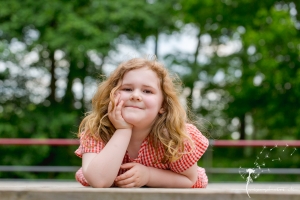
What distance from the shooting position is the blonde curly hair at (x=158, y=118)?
156 centimetres

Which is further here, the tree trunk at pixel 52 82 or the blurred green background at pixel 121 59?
the tree trunk at pixel 52 82

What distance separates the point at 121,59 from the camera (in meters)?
14.3

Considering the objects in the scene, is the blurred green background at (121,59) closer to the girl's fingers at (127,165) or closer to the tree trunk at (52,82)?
the tree trunk at (52,82)

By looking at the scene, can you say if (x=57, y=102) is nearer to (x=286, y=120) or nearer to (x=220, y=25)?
(x=220, y=25)

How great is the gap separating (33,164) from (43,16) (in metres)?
4.29

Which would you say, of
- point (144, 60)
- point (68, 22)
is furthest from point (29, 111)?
point (144, 60)

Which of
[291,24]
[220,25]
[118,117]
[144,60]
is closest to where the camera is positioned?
[118,117]

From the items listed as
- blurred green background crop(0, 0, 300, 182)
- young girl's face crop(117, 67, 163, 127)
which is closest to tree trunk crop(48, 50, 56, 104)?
blurred green background crop(0, 0, 300, 182)

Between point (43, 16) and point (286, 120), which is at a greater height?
point (43, 16)

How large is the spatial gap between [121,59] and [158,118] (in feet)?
41.7

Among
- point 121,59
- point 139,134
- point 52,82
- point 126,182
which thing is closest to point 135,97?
point 139,134

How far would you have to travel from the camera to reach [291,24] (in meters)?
11.5

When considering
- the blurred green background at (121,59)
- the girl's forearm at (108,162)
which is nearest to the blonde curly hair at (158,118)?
the girl's forearm at (108,162)

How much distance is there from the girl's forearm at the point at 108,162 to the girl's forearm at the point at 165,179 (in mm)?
136
